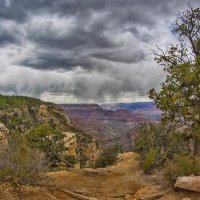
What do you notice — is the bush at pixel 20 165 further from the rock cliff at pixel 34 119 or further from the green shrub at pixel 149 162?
the rock cliff at pixel 34 119

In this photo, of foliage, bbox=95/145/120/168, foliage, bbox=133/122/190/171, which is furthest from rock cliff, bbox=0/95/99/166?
foliage, bbox=133/122/190/171

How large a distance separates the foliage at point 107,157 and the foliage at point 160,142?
273 cm

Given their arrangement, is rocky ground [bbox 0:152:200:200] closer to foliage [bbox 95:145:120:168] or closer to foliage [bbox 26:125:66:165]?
foliage [bbox 95:145:120:168]

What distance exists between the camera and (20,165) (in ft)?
51.8

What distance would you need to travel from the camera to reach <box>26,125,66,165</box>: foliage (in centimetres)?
3002

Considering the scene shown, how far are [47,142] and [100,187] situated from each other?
39.6 ft

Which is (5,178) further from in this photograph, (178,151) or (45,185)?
(178,151)

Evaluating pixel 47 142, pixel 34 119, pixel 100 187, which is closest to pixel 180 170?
pixel 100 187

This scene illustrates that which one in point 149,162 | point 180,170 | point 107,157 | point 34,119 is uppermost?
point 34,119

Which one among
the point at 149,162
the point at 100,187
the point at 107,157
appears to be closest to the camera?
the point at 100,187

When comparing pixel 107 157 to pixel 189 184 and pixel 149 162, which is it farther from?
pixel 189 184

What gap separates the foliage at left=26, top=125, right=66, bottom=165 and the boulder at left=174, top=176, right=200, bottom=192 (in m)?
16.1

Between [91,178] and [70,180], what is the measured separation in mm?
A: 1769

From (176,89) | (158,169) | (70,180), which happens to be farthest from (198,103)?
(70,180)
